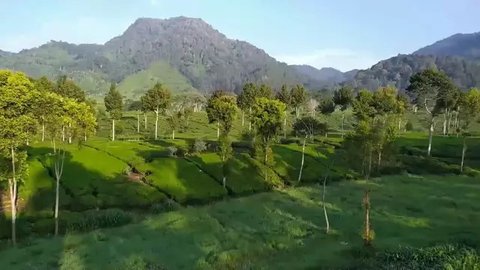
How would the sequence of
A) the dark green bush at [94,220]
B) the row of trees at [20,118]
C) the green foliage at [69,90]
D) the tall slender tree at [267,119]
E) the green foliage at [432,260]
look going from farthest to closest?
the green foliage at [69,90] → the tall slender tree at [267,119] → the dark green bush at [94,220] → the row of trees at [20,118] → the green foliage at [432,260]

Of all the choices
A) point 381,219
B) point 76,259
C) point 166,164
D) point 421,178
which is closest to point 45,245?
point 76,259

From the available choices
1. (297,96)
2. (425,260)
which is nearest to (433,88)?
(297,96)

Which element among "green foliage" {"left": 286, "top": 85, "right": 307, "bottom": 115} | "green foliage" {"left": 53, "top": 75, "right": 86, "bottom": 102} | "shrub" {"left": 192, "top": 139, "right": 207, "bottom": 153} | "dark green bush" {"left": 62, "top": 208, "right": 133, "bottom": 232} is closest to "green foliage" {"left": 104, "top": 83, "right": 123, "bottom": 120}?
"green foliage" {"left": 53, "top": 75, "right": 86, "bottom": 102}

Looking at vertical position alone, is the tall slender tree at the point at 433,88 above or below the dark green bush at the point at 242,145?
above

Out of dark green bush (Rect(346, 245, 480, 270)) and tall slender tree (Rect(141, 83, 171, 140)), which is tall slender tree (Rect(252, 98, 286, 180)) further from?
dark green bush (Rect(346, 245, 480, 270))

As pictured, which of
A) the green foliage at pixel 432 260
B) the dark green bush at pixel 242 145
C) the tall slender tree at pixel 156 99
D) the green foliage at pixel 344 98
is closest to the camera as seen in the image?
the green foliage at pixel 432 260

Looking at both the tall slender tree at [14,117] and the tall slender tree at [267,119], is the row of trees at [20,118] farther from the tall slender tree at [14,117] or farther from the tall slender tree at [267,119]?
the tall slender tree at [267,119]

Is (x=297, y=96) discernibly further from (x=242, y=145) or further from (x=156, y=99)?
(x=156, y=99)

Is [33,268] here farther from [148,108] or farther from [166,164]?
[148,108]

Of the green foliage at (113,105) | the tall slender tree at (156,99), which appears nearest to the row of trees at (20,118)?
the green foliage at (113,105)

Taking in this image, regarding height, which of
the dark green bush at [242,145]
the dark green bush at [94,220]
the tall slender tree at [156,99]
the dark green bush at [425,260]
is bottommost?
the dark green bush at [94,220]
